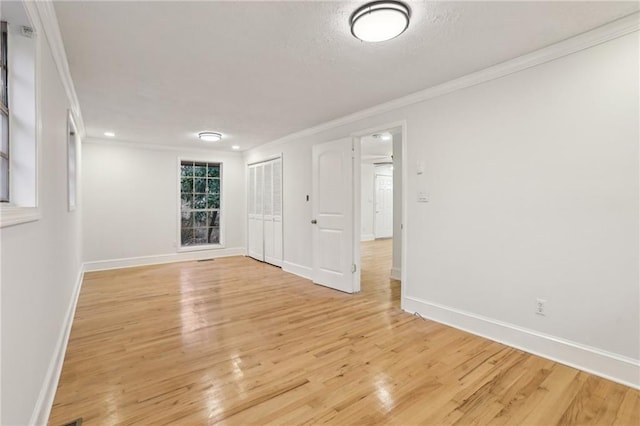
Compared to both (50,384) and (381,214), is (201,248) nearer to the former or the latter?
(50,384)

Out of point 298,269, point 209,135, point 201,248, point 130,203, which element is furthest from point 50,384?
point 201,248

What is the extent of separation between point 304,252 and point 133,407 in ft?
11.4

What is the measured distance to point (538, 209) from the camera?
8.16 ft

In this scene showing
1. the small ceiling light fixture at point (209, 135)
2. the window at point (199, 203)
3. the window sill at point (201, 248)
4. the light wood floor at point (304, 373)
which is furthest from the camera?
the window at point (199, 203)

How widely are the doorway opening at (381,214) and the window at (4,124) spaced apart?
10.6ft

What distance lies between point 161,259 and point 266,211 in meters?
2.34

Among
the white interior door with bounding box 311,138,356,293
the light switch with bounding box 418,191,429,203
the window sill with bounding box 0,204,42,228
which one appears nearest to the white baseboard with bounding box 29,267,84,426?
the window sill with bounding box 0,204,42,228

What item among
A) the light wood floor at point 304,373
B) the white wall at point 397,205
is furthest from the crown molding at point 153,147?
the white wall at point 397,205

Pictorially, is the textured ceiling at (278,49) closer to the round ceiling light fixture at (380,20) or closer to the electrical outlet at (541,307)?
the round ceiling light fixture at (380,20)

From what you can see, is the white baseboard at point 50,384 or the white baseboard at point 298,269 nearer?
the white baseboard at point 50,384

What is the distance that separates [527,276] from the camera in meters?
2.55

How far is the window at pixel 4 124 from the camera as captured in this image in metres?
1.44

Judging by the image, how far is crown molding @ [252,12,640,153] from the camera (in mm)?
2057

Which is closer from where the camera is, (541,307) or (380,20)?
(380,20)
